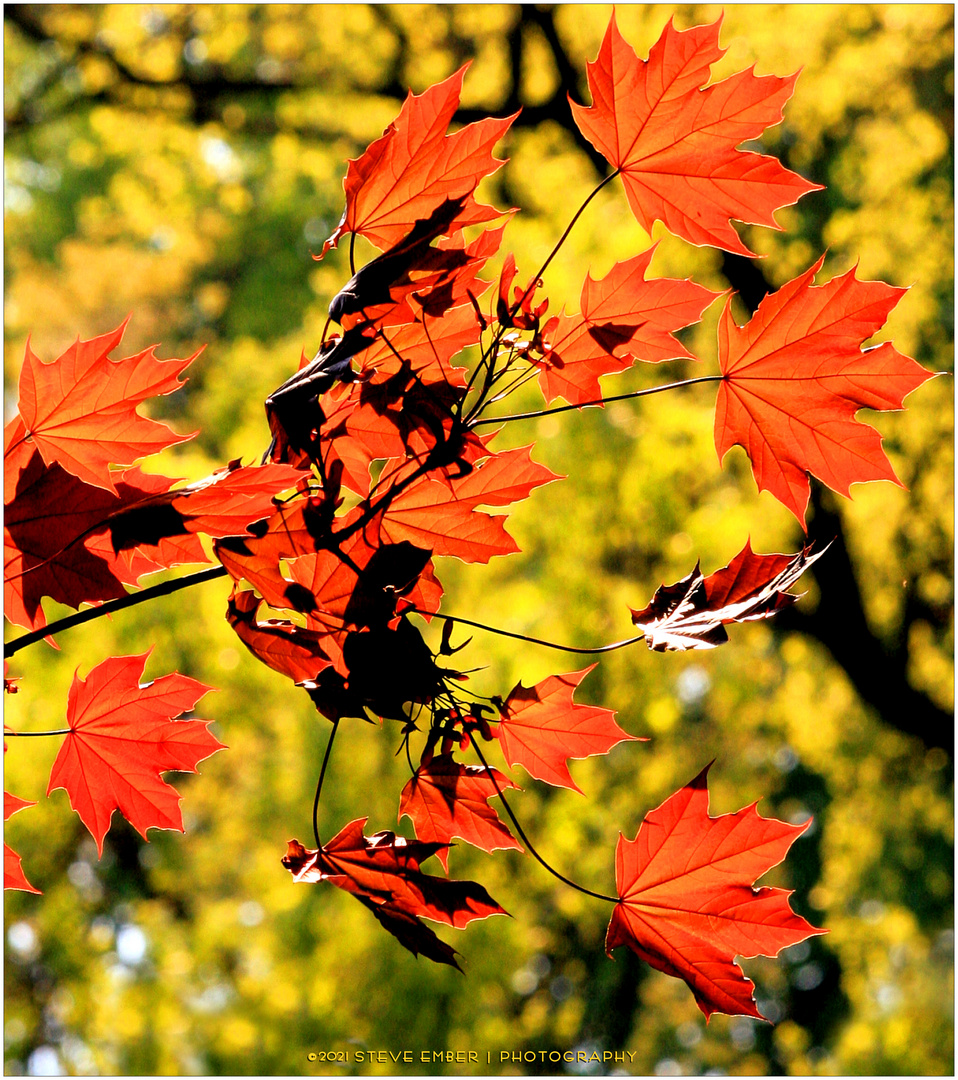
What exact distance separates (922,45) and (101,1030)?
7.21 meters

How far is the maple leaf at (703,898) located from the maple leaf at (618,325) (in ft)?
1.09

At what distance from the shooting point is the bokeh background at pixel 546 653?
434 centimetres

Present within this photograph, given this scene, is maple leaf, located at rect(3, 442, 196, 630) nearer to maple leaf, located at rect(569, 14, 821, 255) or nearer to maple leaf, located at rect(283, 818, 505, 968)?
maple leaf, located at rect(283, 818, 505, 968)

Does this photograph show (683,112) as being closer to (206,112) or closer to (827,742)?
(827,742)

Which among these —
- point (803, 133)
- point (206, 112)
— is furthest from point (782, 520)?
point (206, 112)

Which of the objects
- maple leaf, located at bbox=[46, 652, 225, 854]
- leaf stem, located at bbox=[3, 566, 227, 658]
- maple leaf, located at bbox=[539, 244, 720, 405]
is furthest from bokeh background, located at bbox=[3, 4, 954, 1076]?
leaf stem, located at bbox=[3, 566, 227, 658]

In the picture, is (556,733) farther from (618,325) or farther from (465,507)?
(618,325)

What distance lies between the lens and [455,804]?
78 cm

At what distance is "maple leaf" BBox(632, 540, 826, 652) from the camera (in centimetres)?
66

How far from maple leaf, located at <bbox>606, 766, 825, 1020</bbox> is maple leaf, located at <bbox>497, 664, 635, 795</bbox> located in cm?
9

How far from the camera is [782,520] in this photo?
16.1 feet

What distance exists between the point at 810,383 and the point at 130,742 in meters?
0.66

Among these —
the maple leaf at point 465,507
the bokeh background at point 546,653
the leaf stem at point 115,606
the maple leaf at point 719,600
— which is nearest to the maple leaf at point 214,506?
the leaf stem at point 115,606

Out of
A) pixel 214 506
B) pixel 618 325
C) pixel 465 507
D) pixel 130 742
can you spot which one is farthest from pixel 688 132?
pixel 130 742
